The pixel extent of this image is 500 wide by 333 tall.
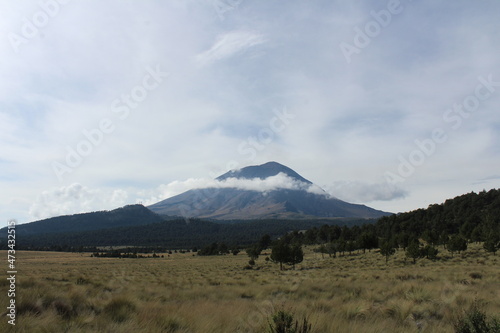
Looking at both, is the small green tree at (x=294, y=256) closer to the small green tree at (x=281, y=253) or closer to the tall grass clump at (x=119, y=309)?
the small green tree at (x=281, y=253)

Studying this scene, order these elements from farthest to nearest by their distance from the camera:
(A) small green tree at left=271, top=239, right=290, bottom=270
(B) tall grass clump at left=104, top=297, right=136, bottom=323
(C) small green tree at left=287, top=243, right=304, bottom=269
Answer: (C) small green tree at left=287, top=243, right=304, bottom=269
(A) small green tree at left=271, top=239, right=290, bottom=270
(B) tall grass clump at left=104, top=297, right=136, bottom=323

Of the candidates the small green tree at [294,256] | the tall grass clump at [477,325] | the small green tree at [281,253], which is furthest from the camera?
the small green tree at [294,256]

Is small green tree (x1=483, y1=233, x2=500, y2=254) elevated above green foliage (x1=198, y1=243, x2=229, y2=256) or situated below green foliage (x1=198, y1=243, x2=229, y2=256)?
above

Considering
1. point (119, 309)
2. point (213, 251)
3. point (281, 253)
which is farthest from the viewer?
point (213, 251)

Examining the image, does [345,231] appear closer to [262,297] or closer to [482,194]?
[482,194]

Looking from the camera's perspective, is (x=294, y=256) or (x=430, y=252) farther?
(x=294, y=256)

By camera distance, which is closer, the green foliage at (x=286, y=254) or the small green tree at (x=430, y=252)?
the small green tree at (x=430, y=252)

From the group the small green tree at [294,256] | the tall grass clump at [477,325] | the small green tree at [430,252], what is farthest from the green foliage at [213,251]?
the tall grass clump at [477,325]

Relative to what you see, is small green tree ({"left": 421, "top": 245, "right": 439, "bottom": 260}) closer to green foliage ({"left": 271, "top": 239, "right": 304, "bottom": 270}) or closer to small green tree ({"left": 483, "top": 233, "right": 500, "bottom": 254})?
small green tree ({"left": 483, "top": 233, "right": 500, "bottom": 254})

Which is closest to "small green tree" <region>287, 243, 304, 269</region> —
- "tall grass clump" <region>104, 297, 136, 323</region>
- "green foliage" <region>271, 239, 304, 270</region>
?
"green foliage" <region>271, 239, 304, 270</region>

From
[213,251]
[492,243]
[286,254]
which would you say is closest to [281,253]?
[286,254]

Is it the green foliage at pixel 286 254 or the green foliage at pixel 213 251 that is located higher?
the green foliage at pixel 286 254

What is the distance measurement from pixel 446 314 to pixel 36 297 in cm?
937

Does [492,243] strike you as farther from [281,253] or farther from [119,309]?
[119,309]
